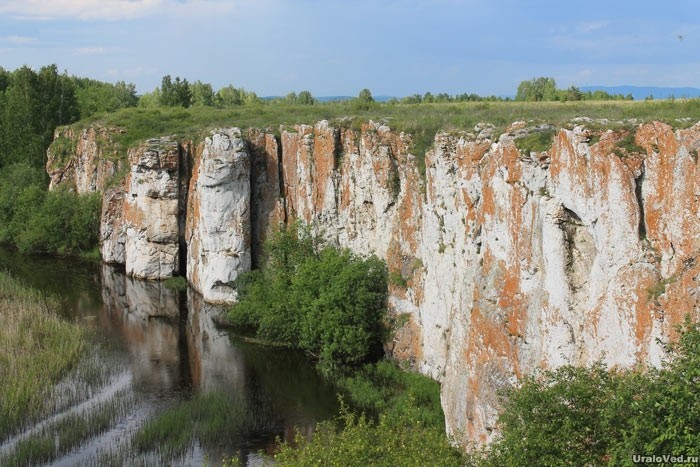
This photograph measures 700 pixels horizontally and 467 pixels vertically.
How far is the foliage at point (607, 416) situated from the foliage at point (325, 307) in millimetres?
12551

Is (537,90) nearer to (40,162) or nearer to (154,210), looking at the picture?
(154,210)

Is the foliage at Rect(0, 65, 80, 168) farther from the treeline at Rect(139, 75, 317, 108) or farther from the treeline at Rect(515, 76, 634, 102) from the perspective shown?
the treeline at Rect(515, 76, 634, 102)

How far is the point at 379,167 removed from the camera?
29297 millimetres

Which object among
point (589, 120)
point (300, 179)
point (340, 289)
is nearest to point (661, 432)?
point (589, 120)

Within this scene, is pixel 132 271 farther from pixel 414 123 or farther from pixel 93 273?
pixel 414 123

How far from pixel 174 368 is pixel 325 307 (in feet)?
19.9

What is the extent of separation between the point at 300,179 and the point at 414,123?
27.5 ft

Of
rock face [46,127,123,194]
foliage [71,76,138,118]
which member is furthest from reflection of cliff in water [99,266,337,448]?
foliage [71,76,138,118]

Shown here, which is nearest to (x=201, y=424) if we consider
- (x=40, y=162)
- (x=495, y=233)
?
(x=495, y=233)

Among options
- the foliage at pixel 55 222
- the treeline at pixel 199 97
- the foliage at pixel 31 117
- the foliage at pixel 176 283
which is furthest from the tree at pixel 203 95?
the foliage at pixel 176 283

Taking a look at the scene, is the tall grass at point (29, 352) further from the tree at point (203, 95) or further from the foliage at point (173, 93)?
the tree at point (203, 95)

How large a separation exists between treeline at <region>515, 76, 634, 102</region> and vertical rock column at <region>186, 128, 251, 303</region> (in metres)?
20.4

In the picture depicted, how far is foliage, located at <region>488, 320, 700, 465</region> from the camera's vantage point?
10.0 meters

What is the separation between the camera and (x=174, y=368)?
2689 cm
